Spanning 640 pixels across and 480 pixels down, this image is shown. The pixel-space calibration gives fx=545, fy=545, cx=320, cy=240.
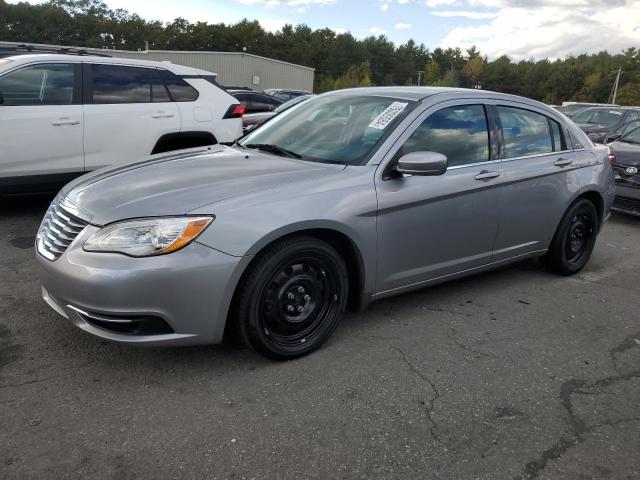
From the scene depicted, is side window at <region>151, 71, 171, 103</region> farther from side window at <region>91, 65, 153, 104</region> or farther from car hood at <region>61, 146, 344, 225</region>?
car hood at <region>61, 146, 344, 225</region>

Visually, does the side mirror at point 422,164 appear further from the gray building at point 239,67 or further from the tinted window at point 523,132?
the gray building at point 239,67

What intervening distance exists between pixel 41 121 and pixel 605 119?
1264 centimetres

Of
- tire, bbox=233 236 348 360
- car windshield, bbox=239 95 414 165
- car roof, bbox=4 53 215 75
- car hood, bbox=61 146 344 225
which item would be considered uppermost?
car roof, bbox=4 53 215 75

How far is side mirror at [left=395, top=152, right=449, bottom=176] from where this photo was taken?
130 inches

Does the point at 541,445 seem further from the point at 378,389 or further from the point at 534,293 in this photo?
the point at 534,293

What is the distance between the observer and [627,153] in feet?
25.4

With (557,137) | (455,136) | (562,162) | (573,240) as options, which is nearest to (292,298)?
(455,136)

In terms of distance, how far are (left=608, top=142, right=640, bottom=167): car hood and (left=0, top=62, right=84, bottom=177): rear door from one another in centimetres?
706

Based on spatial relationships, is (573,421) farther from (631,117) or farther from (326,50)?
(326,50)

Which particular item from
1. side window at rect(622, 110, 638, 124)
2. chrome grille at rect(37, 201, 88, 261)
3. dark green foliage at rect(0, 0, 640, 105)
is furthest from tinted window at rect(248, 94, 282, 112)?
dark green foliage at rect(0, 0, 640, 105)

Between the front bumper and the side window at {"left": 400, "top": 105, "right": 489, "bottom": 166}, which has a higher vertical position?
the side window at {"left": 400, "top": 105, "right": 489, "bottom": 166}

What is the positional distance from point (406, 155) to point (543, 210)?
1.70 m

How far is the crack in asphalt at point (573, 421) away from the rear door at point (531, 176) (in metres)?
1.13

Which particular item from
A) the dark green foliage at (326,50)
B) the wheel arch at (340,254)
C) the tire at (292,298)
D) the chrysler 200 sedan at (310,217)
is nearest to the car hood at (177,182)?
the chrysler 200 sedan at (310,217)
